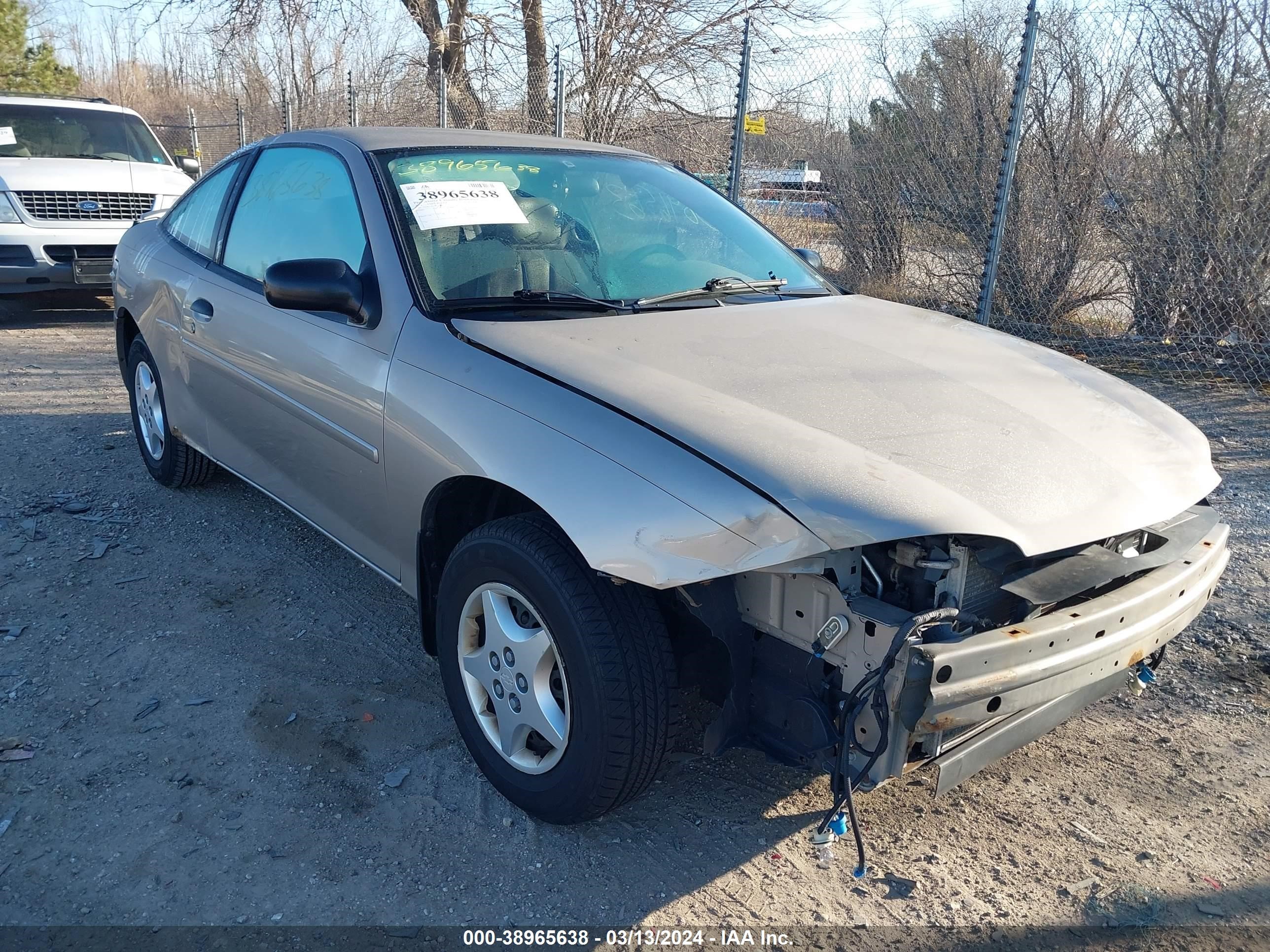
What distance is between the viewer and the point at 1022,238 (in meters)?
7.60

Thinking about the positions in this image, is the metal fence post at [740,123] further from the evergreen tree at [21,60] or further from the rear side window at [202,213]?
the evergreen tree at [21,60]

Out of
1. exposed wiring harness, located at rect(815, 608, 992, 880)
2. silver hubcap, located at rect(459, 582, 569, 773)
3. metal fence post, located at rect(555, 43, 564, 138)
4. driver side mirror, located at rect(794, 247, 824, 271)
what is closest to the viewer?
exposed wiring harness, located at rect(815, 608, 992, 880)

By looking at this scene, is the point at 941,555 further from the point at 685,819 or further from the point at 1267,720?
the point at 1267,720

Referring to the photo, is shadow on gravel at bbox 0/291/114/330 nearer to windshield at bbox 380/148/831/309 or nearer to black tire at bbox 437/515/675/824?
windshield at bbox 380/148/831/309

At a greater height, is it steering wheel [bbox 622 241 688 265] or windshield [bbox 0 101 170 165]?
windshield [bbox 0 101 170 165]

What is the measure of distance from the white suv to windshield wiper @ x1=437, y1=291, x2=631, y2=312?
Result: 7481 millimetres

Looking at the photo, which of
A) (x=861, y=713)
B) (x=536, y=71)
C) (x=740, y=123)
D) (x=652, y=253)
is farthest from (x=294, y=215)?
(x=536, y=71)

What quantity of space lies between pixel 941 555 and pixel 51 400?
647 cm

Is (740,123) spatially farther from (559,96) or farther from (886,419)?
(886,419)

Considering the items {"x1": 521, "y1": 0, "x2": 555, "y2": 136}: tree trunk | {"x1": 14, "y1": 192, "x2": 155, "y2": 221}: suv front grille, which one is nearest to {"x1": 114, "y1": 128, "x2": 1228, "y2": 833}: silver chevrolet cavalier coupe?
{"x1": 14, "y1": 192, "x2": 155, "y2": 221}: suv front grille

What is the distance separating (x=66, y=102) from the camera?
996cm

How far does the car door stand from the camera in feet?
10.1

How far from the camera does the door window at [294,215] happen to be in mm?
3330

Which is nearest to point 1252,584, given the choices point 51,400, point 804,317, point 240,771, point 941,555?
point 804,317
